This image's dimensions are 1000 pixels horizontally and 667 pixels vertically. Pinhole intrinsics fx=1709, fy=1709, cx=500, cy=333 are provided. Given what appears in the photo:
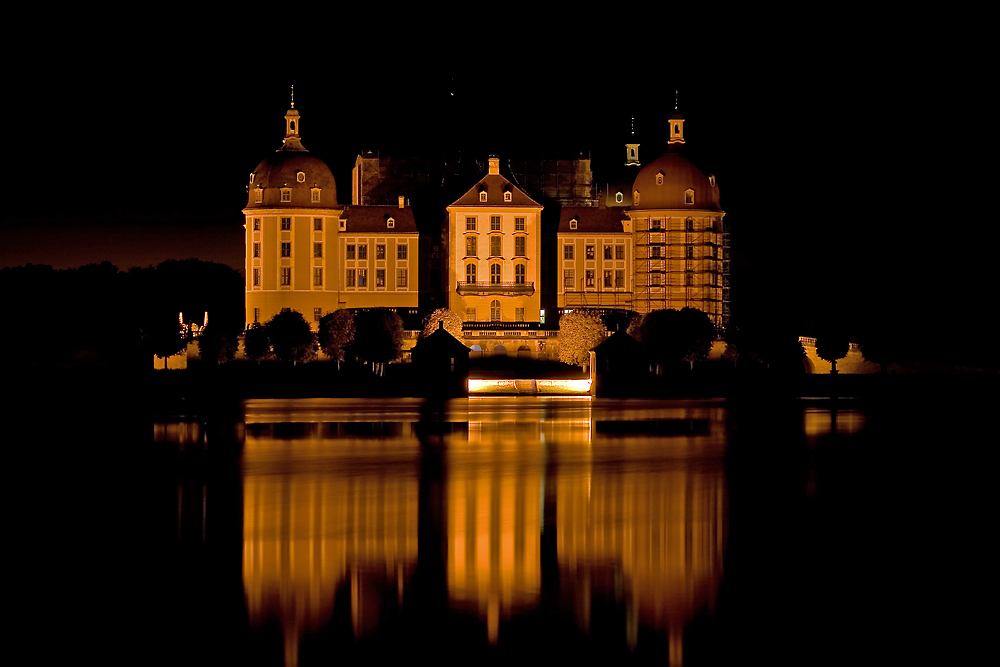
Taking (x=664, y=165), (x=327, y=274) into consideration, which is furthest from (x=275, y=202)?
(x=664, y=165)

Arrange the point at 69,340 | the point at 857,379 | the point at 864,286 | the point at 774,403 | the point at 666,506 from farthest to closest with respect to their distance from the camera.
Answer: the point at 69,340, the point at 864,286, the point at 857,379, the point at 774,403, the point at 666,506

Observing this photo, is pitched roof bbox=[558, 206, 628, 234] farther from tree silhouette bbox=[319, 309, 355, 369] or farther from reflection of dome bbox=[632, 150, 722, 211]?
tree silhouette bbox=[319, 309, 355, 369]

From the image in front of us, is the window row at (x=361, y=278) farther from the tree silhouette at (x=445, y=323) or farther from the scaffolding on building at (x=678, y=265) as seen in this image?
the scaffolding on building at (x=678, y=265)

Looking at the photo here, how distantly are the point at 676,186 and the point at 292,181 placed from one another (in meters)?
15.8

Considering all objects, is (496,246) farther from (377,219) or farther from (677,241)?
(677,241)

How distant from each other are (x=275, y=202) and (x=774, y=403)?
98.9 ft

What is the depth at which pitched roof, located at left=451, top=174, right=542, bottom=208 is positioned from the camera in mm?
69812

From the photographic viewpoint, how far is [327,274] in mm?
70312

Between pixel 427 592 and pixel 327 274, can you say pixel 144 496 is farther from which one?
pixel 327 274

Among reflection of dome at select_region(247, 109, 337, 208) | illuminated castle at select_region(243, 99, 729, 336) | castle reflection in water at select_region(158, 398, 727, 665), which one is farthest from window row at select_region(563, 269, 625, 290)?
castle reflection in water at select_region(158, 398, 727, 665)

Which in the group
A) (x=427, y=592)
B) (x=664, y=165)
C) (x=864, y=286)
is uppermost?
(x=664, y=165)

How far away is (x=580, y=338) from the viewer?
5838 cm

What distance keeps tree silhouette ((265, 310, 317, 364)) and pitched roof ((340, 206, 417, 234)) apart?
35.9 feet

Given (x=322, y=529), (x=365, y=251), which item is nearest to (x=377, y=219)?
(x=365, y=251)
